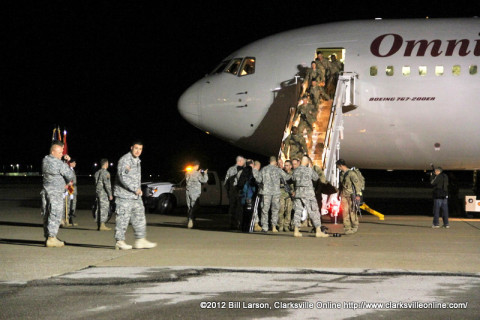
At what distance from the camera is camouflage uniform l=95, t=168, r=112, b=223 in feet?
53.6

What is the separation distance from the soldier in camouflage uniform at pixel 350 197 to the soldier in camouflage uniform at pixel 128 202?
504cm

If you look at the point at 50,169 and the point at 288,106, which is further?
the point at 288,106

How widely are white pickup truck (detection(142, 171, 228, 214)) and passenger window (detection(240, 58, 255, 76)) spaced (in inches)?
173

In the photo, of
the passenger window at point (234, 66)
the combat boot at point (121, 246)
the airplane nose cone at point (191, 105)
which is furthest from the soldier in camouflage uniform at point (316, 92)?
the combat boot at point (121, 246)

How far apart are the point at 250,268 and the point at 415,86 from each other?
11.2 meters

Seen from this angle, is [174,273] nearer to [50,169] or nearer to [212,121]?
[50,169]

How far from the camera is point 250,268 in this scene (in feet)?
31.8

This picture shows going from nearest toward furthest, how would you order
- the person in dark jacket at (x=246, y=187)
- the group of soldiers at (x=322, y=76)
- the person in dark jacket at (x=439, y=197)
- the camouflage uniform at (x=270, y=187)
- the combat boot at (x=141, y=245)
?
1. the combat boot at (x=141, y=245)
2. the camouflage uniform at (x=270, y=187)
3. the person in dark jacket at (x=246, y=187)
4. the person in dark jacket at (x=439, y=197)
5. the group of soldiers at (x=322, y=76)

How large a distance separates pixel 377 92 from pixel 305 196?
6.19m

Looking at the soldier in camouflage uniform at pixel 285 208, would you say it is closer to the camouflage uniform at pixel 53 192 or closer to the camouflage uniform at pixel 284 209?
the camouflage uniform at pixel 284 209

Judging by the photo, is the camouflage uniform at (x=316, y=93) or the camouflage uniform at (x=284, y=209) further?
the camouflage uniform at (x=316, y=93)

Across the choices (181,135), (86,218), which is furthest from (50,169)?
(181,135)

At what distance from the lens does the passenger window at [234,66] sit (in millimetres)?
20781

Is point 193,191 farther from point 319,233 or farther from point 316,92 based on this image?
point 316,92
